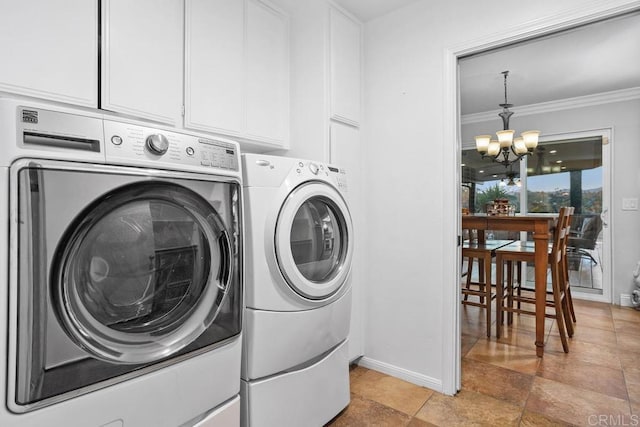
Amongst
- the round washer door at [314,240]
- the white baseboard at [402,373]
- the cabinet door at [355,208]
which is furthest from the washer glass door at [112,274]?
the white baseboard at [402,373]

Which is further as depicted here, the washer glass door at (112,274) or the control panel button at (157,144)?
the control panel button at (157,144)

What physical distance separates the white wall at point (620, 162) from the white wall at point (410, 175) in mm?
646

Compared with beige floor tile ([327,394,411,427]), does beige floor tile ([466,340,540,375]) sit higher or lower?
higher

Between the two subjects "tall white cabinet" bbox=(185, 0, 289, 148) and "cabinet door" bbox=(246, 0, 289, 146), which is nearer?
"tall white cabinet" bbox=(185, 0, 289, 148)

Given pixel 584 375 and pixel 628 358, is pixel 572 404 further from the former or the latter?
pixel 628 358

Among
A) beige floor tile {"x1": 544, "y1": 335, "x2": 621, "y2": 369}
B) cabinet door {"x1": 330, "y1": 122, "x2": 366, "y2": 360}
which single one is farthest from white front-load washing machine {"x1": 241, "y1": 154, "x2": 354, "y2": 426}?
beige floor tile {"x1": 544, "y1": 335, "x2": 621, "y2": 369}

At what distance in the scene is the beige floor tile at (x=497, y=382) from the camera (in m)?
1.93

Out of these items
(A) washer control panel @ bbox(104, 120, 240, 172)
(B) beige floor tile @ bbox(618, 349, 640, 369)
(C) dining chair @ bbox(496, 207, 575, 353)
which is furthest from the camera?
(C) dining chair @ bbox(496, 207, 575, 353)

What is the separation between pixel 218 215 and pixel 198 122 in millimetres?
722

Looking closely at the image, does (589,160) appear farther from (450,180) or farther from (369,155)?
(369,155)

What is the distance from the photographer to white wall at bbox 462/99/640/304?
244cm

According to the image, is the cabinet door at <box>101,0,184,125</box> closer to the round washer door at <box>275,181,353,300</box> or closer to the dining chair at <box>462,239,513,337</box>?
the round washer door at <box>275,181,353,300</box>

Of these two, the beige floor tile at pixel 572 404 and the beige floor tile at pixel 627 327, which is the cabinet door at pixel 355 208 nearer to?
the beige floor tile at pixel 572 404

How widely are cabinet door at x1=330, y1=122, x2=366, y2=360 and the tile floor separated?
0.26 m
